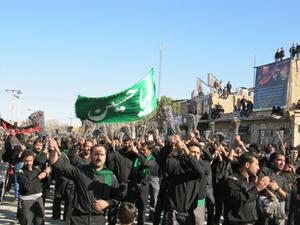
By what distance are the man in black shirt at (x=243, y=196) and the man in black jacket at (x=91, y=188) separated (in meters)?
1.25

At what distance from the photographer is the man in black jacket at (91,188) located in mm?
5340

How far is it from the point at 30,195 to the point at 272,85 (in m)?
25.9

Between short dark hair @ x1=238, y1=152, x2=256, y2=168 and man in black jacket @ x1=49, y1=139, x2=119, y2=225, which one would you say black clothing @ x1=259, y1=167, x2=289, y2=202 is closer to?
short dark hair @ x1=238, y1=152, x2=256, y2=168

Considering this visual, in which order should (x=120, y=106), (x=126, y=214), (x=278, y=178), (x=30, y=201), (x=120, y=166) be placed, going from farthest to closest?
1. (x=120, y=106)
2. (x=120, y=166)
3. (x=30, y=201)
4. (x=278, y=178)
5. (x=126, y=214)

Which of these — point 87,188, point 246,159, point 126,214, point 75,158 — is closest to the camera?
point 126,214

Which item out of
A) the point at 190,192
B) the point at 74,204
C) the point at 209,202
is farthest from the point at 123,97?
the point at 74,204

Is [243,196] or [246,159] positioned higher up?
[246,159]

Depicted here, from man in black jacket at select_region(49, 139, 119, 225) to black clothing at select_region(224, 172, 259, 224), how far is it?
4.10ft

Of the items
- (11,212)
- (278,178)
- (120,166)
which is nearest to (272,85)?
(11,212)

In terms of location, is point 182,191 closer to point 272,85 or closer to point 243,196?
point 243,196

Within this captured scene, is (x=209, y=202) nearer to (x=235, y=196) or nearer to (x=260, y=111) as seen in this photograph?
(x=235, y=196)

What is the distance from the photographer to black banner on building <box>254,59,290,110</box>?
98.9 ft

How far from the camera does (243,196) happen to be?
536 cm

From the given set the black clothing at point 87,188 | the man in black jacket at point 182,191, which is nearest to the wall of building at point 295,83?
the man in black jacket at point 182,191
